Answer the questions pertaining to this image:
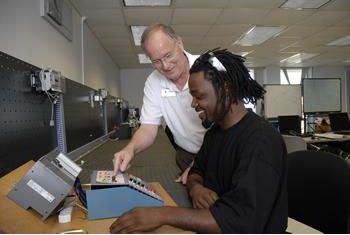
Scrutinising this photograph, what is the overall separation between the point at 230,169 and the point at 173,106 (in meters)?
0.66

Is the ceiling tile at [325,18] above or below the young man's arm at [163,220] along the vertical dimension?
above

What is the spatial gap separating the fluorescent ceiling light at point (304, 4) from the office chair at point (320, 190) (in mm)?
2970

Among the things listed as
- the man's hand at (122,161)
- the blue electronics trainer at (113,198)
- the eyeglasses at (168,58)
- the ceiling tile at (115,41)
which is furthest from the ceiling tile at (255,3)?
the blue electronics trainer at (113,198)

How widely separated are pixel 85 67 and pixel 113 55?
284 centimetres

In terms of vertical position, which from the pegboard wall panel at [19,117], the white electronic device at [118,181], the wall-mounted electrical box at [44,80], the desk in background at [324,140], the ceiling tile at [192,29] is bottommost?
the desk in background at [324,140]

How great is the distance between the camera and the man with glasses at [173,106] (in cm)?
132

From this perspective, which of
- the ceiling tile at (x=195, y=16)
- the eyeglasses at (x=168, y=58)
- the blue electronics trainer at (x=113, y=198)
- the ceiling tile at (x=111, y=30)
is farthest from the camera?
the ceiling tile at (x=111, y=30)

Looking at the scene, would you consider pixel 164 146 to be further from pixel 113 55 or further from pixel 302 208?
pixel 113 55

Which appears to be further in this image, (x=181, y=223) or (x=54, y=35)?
(x=54, y=35)

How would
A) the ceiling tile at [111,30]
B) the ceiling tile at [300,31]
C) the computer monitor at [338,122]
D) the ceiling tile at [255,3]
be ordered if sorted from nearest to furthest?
the ceiling tile at [255,3] < the ceiling tile at [111,30] < the ceiling tile at [300,31] < the computer monitor at [338,122]

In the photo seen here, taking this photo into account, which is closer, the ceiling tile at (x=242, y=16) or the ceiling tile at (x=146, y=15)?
the ceiling tile at (x=146, y=15)

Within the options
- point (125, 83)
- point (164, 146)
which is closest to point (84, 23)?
point (164, 146)

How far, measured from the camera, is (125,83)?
28.9 feet

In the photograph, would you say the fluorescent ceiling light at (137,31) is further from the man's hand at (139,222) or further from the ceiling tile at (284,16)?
the man's hand at (139,222)
